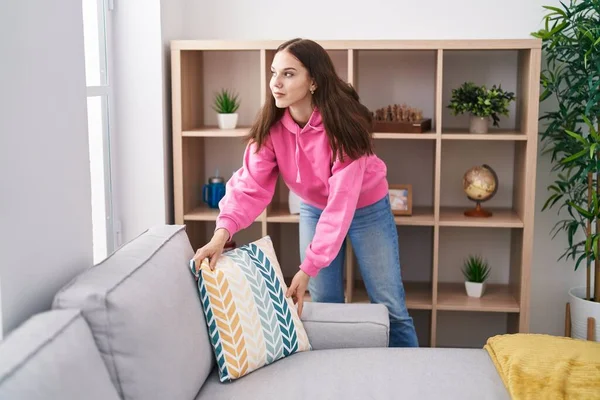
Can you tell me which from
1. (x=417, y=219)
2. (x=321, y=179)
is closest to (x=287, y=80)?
(x=321, y=179)

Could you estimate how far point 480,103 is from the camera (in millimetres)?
3408

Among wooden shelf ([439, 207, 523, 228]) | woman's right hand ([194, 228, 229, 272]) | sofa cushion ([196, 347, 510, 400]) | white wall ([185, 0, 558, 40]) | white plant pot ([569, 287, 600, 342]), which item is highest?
white wall ([185, 0, 558, 40])

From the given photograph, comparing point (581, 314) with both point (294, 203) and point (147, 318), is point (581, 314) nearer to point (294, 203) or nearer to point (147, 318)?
point (294, 203)

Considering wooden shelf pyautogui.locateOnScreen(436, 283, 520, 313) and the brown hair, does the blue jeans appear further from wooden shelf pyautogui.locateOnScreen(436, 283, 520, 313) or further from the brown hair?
wooden shelf pyautogui.locateOnScreen(436, 283, 520, 313)

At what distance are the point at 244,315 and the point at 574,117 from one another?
1.86 meters

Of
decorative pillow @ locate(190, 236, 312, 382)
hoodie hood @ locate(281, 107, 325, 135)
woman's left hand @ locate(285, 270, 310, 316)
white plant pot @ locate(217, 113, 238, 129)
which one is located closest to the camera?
decorative pillow @ locate(190, 236, 312, 382)

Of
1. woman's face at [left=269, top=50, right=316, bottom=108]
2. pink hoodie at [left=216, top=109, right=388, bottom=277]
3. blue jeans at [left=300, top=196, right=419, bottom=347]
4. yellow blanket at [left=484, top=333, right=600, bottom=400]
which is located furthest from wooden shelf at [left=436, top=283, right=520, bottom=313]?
woman's face at [left=269, top=50, right=316, bottom=108]

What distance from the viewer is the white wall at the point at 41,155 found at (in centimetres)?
176

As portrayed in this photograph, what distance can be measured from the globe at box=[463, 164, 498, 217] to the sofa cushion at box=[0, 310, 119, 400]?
220cm

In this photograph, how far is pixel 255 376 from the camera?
7.34 ft

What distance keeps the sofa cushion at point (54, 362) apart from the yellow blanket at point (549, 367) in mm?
1079

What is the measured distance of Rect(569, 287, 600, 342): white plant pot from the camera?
133 inches

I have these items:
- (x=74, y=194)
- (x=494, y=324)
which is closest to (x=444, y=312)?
(x=494, y=324)

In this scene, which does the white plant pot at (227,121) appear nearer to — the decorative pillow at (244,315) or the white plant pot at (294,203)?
the white plant pot at (294,203)
